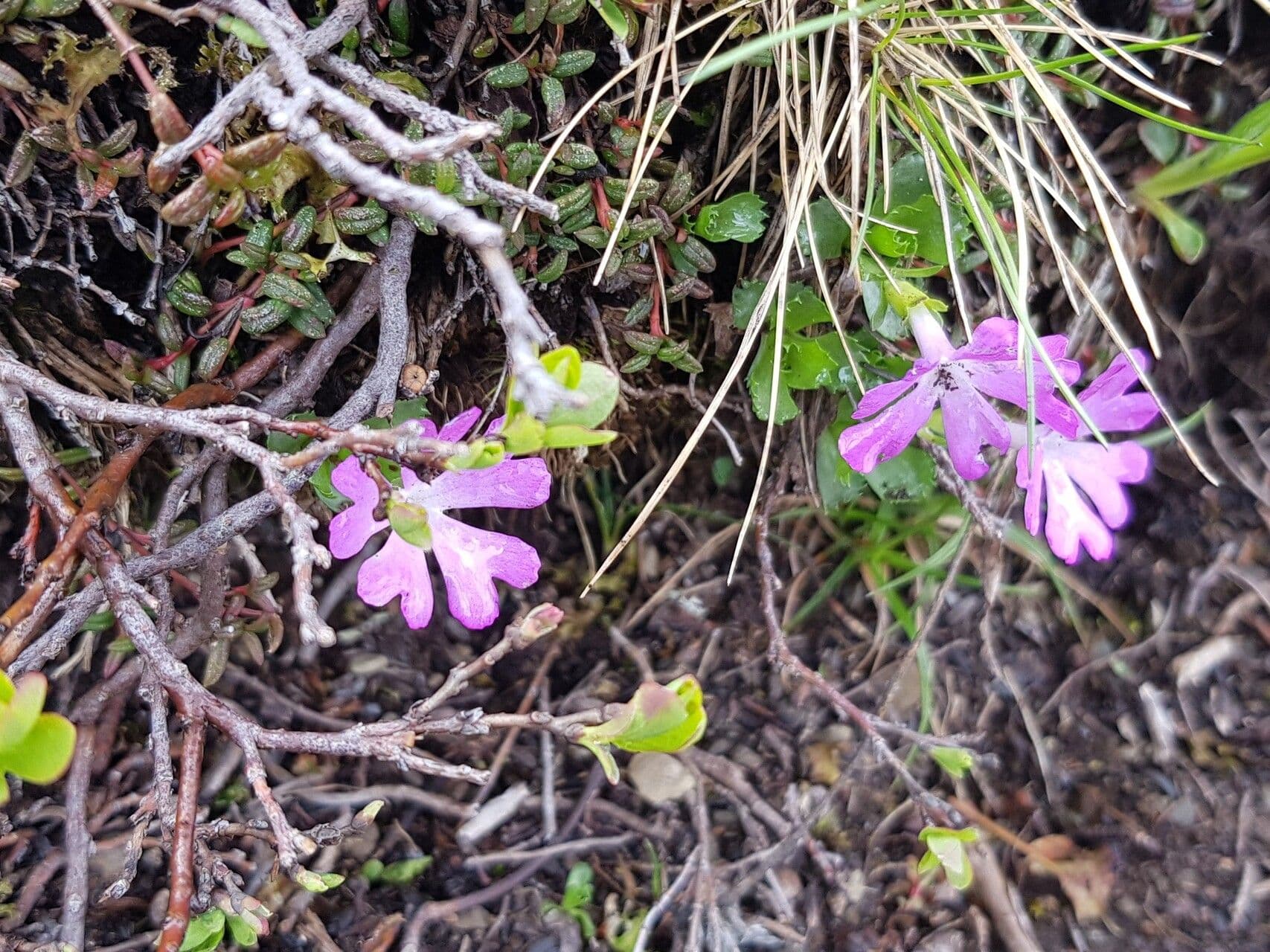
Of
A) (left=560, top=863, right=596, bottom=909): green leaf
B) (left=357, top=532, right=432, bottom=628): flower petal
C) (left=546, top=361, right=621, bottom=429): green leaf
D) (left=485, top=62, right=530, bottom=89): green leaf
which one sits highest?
(left=485, top=62, right=530, bottom=89): green leaf

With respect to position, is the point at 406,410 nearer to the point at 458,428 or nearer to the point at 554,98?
the point at 458,428

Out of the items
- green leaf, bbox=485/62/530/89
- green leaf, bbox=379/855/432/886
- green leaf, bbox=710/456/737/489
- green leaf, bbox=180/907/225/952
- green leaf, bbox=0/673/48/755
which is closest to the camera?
green leaf, bbox=0/673/48/755

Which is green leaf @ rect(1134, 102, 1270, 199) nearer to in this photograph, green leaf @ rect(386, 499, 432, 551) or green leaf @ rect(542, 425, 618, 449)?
green leaf @ rect(542, 425, 618, 449)

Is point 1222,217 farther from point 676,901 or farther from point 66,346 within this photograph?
point 66,346

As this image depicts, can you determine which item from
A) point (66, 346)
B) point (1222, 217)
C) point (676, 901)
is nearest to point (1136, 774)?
point (676, 901)

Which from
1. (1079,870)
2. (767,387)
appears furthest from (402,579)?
(1079,870)

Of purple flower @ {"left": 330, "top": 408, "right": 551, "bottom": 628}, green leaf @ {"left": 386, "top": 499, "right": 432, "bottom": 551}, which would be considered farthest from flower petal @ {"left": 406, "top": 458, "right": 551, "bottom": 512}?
green leaf @ {"left": 386, "top": 499, "right": 432, "bottom": 551}

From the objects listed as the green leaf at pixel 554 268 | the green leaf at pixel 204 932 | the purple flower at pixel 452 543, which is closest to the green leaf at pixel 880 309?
the green leaf at pixel 554 268
